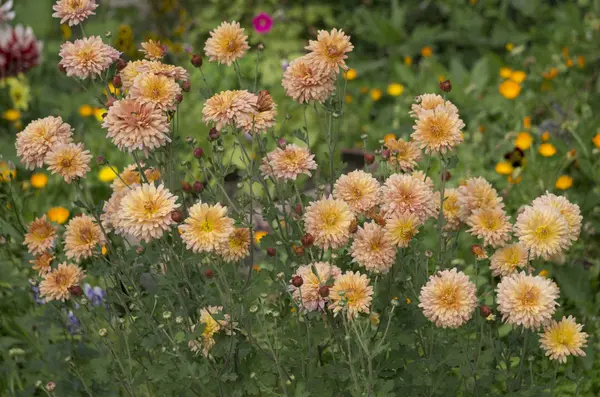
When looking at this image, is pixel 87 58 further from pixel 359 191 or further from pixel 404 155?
pixel 404 155

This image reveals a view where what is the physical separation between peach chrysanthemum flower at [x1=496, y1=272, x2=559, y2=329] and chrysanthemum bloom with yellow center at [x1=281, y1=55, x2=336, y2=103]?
624 millimetres

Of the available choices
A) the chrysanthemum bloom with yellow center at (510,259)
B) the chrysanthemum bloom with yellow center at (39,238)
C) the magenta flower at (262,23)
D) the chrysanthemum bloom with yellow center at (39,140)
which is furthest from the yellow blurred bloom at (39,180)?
the chrysanthemum bloom with yellow center at (510,259)

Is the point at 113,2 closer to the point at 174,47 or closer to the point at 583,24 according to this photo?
the point at 174,47

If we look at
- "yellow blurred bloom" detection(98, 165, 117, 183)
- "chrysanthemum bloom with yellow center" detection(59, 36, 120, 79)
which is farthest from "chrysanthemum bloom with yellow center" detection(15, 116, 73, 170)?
"yellow blurred bloom" detection(98, 165, 117, 183)

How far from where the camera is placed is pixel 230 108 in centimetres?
180

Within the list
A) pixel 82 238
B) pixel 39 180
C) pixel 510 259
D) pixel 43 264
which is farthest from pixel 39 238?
pixel 39 180

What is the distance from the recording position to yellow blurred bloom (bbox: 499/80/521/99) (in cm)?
423

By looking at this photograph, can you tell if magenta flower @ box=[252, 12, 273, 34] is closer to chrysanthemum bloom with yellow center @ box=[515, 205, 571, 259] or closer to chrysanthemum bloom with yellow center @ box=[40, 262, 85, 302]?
chrysanthemum bloom with yellow center @ box=[40, 262, 85, 302]

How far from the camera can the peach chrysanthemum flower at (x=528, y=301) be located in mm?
1672

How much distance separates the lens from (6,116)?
437cm

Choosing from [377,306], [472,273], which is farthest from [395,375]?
[472,273]

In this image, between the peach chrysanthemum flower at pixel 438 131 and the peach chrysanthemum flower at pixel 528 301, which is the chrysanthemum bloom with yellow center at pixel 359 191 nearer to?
the peach chrysanthemum flower at pixel 438 131

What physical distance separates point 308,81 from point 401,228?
0.41m

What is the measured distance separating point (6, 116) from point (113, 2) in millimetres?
2475
